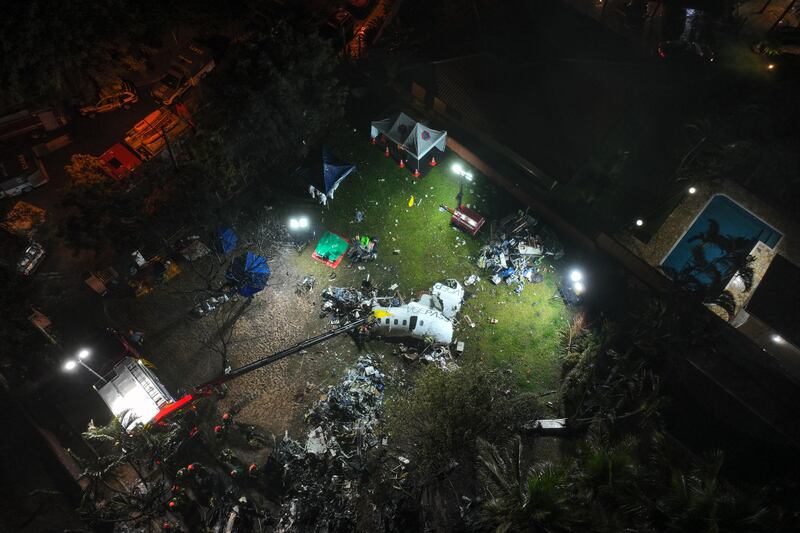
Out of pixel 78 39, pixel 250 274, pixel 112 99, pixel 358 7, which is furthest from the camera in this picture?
pixel 358 7

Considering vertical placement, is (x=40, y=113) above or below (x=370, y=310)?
above

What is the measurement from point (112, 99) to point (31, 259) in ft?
29.4

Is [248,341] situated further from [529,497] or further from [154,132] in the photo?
[529,497]

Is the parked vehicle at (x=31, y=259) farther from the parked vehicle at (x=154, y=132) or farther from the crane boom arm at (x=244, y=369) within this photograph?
the crane boom arm at (x=244, y=369)

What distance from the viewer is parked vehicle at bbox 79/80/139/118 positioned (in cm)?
2256

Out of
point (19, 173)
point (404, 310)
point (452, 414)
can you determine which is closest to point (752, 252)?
point (452, 414)

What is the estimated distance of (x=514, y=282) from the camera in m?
21.3

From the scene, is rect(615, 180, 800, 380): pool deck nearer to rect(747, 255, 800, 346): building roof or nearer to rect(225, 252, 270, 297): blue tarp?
rect(747, 255, 800, 346): building roof

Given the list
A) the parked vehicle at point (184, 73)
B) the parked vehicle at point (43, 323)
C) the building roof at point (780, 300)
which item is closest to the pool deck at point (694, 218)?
the building roof at point (780, 300)

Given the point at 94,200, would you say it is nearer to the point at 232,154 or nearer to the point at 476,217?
the point at 232,154

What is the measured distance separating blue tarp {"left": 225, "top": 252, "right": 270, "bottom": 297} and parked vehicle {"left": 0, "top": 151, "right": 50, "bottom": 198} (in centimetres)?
1067

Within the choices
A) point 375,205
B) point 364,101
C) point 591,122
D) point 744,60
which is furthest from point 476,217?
point 744,60

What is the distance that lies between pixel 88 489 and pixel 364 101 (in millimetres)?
21616

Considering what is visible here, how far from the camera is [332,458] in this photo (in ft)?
56.1
